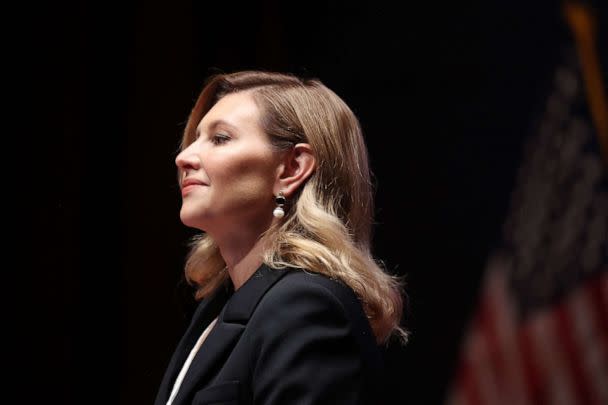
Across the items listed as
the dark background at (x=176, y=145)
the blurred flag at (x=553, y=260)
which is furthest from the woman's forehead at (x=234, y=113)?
the blurred flag at (x=553, y=260)

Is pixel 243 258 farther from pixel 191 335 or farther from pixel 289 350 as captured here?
pixel 289 350

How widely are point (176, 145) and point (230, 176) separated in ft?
2.90

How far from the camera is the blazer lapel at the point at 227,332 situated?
4.85ft

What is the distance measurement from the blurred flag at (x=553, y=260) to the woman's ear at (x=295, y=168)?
1.25 m

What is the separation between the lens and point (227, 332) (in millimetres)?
1502

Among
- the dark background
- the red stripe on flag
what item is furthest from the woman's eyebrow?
the red stripe on flag

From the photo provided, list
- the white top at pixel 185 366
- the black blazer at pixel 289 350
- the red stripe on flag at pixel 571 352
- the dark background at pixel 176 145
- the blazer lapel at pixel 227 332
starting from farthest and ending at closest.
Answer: the red stripe on flag at pixel 571 352 → the dark background at pixel 176 145 → the white top at pixel 185 366 → the blazer lapel at pixel 227 332 → the black blazer at pixel 289 350

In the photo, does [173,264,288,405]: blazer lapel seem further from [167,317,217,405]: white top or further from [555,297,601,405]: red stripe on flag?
[555,297,601,405]: red stripe on flag

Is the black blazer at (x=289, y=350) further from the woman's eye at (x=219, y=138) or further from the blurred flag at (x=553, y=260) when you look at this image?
the blurred flag at (x=553, y=260)

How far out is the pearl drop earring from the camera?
163 centimetres

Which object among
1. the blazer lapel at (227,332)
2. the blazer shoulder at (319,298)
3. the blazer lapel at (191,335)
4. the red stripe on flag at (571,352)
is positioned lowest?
the red stripe on flag at (571,352)

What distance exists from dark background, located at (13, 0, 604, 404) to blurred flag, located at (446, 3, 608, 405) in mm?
54

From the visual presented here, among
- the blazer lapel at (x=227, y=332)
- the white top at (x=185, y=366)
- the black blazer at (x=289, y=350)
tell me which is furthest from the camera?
the white top at (x=185, y=366)

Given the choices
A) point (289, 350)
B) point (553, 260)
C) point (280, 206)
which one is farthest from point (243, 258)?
point (553, 260)
